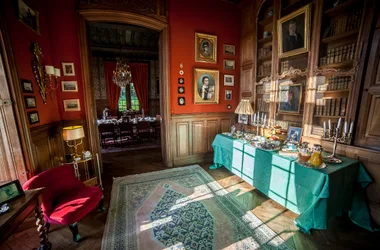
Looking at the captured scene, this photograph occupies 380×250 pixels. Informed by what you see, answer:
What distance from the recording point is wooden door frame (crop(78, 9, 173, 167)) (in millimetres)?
3115

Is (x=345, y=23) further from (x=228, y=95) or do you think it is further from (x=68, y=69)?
(x=68, y=69)

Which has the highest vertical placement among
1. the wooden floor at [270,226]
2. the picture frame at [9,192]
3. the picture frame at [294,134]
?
the picture frame at [294,134]

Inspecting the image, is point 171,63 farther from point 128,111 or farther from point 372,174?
Answer: point 128,111

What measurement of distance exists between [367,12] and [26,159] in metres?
4.78

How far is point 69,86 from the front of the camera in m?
3.19

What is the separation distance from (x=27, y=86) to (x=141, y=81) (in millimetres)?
A: 6304

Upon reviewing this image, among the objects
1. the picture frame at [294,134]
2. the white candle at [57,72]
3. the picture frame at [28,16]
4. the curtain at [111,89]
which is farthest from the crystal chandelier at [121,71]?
the picture frame at [294,134]

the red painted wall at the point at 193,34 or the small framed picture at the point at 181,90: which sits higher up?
the red painted wall at the point at 193,34

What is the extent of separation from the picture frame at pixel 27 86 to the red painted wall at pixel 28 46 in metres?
0.05

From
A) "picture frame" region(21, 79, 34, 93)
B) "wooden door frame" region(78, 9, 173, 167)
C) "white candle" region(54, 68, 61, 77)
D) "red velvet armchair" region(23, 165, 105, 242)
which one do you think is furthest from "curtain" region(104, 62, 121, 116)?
"red velvet armchair" region(23, 165, 105, 242)

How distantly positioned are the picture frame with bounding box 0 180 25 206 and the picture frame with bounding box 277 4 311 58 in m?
4.22

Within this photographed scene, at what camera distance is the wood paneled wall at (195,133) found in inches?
156

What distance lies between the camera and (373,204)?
2082 millimetres

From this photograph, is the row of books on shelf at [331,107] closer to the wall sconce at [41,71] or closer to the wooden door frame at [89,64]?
the wooden door frame at [89,64]
